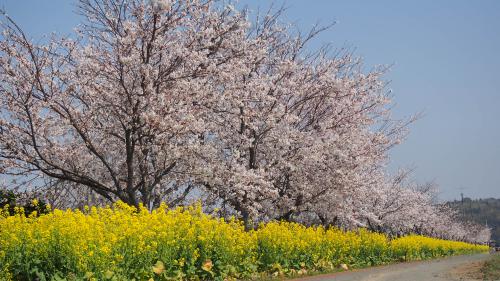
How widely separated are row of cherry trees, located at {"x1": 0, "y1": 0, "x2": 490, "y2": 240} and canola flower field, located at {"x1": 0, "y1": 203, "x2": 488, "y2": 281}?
225 centimetres

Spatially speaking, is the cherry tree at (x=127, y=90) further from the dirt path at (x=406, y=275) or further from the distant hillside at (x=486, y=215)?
the distant hillside at (x=486, y=215)

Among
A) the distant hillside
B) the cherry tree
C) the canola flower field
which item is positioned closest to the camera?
A: the canola flower field

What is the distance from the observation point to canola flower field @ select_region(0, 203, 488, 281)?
883cm

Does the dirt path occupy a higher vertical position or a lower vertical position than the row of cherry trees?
lower

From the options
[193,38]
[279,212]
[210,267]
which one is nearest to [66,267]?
[210,267]

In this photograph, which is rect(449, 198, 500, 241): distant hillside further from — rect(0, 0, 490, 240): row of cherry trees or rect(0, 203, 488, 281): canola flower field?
rect(0, 203, 488, 281): canola flower field

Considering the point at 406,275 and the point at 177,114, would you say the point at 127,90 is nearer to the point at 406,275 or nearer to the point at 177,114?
the point at 177,114

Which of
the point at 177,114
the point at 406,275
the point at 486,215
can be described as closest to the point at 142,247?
the point at 177,114

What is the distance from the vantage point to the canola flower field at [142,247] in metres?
8.83

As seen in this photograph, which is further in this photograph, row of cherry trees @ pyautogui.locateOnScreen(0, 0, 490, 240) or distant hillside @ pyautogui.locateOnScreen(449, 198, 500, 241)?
distant hillside @ pyautogui.locateOnScreen(449, 198, 500, 241)

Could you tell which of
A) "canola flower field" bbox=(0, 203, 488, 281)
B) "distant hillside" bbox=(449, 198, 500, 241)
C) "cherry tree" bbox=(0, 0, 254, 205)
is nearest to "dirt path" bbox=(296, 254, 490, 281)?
"canola flower field" bbox=(0, 203, 488, 281)

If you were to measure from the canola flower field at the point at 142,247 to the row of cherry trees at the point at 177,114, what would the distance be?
225 centimetres

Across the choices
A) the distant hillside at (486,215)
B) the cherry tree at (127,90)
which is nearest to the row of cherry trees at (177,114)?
the cherry tree at (127,90)

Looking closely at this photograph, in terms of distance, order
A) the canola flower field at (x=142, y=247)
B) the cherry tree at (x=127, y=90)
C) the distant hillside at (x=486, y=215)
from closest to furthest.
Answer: the canola flower field at (x=142, y=247) → the cherry tree at (x=127, y=90) → the distant hillside at (x=486, y=215)
